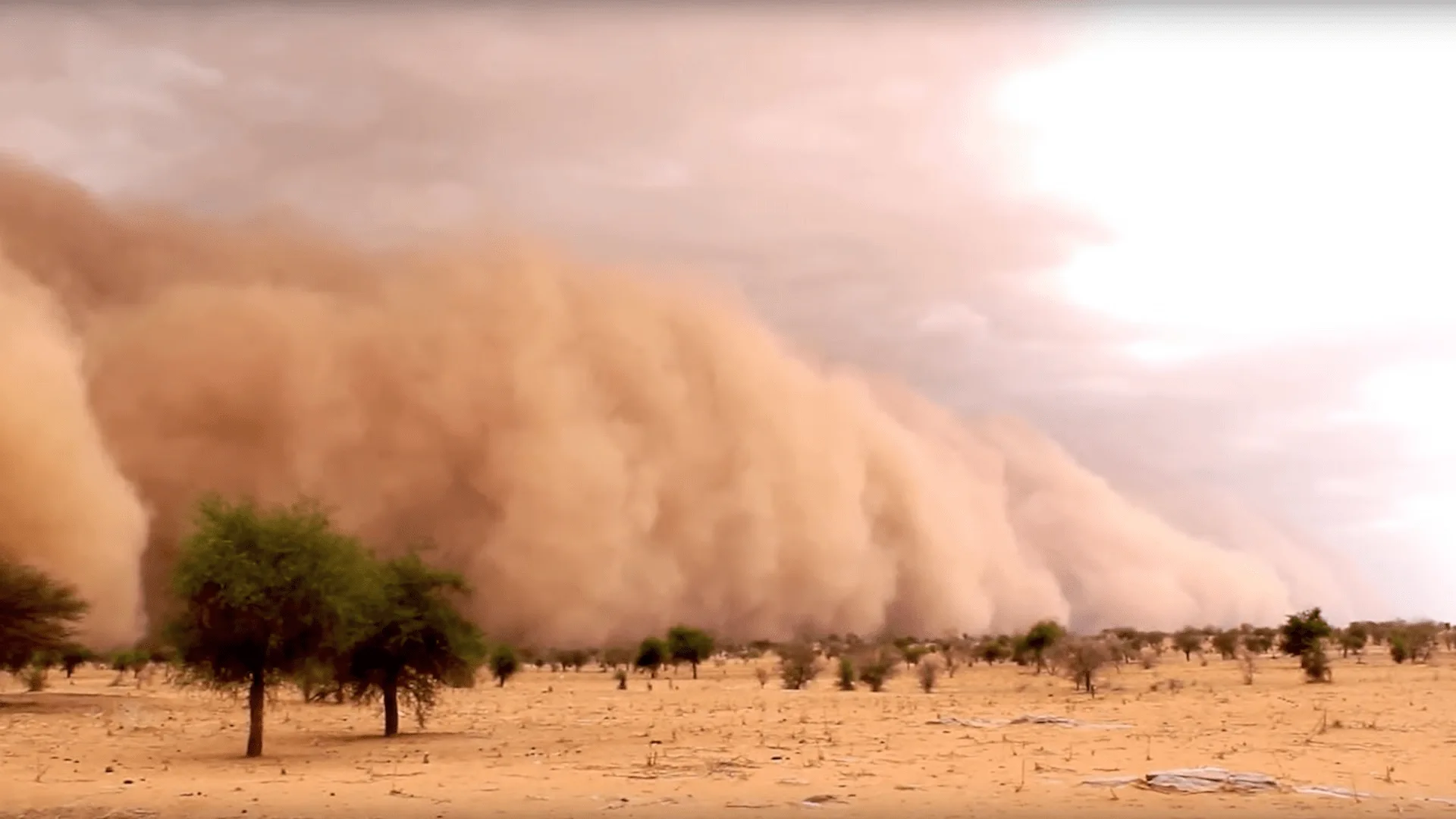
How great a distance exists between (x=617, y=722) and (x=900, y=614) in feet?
164

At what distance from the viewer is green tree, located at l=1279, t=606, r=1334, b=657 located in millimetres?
26312

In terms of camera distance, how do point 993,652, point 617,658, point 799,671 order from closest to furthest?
point 799,671, point 993,652, point 617,658

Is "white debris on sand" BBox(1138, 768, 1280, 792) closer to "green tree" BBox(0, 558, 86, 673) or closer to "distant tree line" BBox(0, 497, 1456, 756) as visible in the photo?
"distant tree line" BBox(0, 497, 1456, 756)

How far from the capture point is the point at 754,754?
1244cm

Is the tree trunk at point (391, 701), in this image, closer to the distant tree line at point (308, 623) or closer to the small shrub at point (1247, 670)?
the distant tree line at point (308, 623)

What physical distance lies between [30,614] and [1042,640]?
24.4 metres

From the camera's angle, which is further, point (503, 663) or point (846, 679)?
point (503, 663)

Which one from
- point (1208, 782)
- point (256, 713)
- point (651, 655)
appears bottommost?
point (651, 655)

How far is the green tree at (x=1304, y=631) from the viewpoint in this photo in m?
26.3

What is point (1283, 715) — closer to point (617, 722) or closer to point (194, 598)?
point (617, 722)

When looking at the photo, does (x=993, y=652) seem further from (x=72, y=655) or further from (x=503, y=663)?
(x=72, y=655)

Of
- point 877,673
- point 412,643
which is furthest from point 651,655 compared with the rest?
point 412,643

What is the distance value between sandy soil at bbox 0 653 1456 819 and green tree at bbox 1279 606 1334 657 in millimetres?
4063

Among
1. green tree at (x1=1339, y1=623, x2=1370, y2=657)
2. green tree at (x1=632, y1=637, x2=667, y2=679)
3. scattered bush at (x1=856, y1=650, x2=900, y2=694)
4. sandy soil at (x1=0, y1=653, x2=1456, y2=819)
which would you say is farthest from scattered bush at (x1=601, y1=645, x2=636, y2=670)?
green tree at (x1=1339, y1=623, x2=1370, y2=657)
